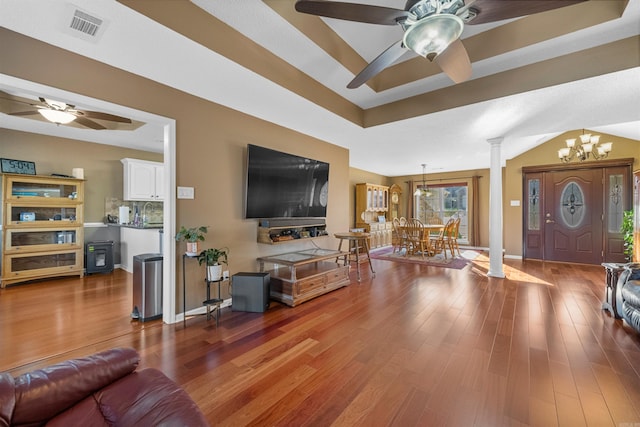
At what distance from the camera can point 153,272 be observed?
278 centimetres

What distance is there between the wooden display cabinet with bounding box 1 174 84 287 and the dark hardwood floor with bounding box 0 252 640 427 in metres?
0.56

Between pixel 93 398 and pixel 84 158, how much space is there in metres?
5.38

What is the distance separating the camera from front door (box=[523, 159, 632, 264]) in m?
5.33

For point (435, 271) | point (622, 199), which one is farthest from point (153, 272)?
point (622, 199)

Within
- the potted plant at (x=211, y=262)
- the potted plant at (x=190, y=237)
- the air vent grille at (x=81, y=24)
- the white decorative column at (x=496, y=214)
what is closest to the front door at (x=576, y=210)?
the white decorative column at (x=496, y=214)

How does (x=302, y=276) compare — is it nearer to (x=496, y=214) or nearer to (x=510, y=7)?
(x=510, y=7)

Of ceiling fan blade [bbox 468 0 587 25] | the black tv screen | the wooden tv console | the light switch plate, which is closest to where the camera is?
ceiling fan blade [bbox 468 0 587 25]

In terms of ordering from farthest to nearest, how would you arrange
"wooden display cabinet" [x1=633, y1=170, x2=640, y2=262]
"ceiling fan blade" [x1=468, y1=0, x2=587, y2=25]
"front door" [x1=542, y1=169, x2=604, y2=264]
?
"front door" [x1=542, y1=169, x2=604, y2=264], "wooden display cabinet" [x1=633, y1=170, x2=640, y2=262], "ceiling fan blade" [x1=468, y1=0, x2=587, y2=25]

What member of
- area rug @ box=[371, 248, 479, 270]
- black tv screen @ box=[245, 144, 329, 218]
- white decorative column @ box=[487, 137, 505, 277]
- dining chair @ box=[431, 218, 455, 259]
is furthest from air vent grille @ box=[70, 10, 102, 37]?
dining chair @ box=[431, 218, 455, 259]

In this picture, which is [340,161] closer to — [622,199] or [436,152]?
[436,152]

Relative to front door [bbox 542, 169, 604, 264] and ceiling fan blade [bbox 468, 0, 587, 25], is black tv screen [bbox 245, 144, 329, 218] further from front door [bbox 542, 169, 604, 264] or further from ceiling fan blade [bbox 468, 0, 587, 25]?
front door [bbox 542, 169, 604, 264]

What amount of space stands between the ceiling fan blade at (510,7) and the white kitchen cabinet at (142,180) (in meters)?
5.83

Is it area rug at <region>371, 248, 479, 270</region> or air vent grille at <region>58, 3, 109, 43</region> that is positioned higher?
air vent grille at <region>58, 3, 109, 43</region>

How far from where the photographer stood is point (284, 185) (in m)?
3.78
